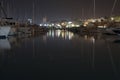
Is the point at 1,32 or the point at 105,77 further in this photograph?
the point at 1,32

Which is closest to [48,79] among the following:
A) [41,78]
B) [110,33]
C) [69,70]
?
[41,78]

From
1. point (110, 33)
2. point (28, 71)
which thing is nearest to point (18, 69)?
point (28, 71)

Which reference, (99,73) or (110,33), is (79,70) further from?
(110,33)

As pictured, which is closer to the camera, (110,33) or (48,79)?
(48,79)

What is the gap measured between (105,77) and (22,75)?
3.09 meters

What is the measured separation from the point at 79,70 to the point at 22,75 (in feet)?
8.14

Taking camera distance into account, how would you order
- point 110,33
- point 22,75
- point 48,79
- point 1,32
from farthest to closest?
point 110,33
point 1,32
point 22,75
point 48,79

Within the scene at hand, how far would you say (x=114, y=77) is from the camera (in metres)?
9.23

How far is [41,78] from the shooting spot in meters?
9.16

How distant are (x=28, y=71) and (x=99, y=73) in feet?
9.50

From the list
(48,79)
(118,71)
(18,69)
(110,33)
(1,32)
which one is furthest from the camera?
(110,33)

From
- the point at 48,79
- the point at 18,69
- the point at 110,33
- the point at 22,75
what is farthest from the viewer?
the point at 110,33

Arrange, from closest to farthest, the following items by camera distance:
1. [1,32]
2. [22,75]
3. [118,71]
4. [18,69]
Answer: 1. [22,75]
2. [118,71]
3. [18,69]
4. [1,32]

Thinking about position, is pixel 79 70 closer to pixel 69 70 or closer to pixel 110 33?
pixel 69 70
